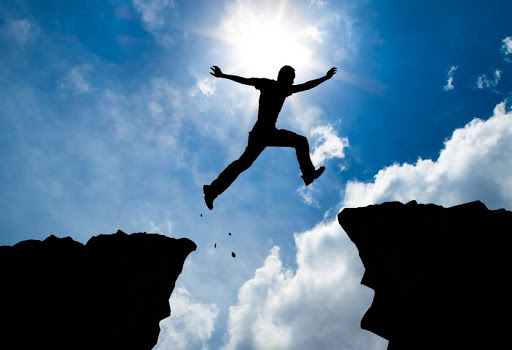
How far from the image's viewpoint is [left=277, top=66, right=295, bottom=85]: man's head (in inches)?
313

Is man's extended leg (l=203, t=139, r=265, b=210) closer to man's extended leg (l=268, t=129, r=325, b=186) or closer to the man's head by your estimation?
man's extended leg (l=268, t=129, r=325, b=186)

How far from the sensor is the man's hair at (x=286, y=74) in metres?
7.94

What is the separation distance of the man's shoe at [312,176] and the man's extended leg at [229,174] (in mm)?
1438

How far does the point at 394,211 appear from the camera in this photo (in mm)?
7668

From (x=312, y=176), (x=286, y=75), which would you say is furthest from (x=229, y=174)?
(x=286, y=75)

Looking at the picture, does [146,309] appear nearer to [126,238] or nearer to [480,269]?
[126,238]

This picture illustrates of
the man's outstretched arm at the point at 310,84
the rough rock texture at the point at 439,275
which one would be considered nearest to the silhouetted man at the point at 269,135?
the man's outstretched arm at the point at 310,84

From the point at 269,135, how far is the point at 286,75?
1.61 m

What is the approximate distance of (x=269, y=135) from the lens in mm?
8055

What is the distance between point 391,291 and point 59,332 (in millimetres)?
8189

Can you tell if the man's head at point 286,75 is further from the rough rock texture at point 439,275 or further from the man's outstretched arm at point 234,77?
the rough rock texture at point 439,275

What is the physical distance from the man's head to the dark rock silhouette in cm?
628

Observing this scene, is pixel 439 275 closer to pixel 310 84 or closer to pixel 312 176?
pixel 312 176

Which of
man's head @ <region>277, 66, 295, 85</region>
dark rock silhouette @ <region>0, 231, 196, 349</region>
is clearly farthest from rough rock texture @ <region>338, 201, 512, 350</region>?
dark rock silhouette @ <region>0, 231, 196, 349</region>
